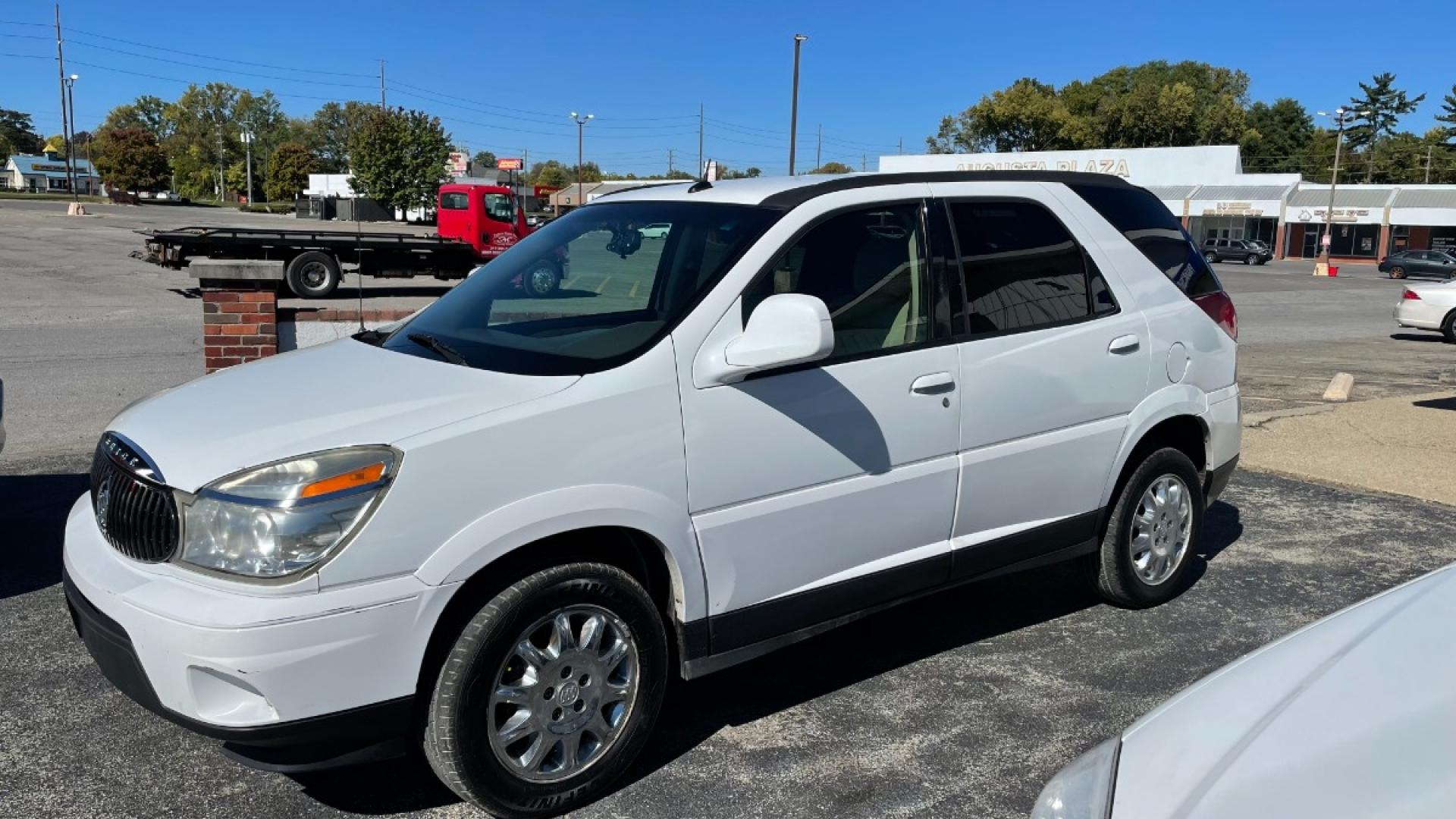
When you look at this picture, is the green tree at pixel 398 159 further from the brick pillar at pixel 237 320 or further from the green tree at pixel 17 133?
the green tree at pixel 17 133

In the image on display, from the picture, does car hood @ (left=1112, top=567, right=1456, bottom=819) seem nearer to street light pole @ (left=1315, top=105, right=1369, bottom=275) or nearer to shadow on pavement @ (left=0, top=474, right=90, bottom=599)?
shadow on pavement @ (left=0, top=474, right=90, bottom=599)

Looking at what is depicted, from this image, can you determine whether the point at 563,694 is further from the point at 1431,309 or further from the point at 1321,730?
the point at 1431,309

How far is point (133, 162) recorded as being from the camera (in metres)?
95.9

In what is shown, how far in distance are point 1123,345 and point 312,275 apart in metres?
18.9

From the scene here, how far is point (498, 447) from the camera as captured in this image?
9.73 feet

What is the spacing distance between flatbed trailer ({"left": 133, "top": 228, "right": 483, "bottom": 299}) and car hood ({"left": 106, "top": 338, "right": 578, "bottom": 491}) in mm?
16698

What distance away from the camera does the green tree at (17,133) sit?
152 m

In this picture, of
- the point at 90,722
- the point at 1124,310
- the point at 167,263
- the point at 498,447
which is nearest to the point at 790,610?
the point at 498,447

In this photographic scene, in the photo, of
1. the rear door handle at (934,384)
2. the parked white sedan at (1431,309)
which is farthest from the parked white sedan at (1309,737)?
the parked white sedan at (1431,309)

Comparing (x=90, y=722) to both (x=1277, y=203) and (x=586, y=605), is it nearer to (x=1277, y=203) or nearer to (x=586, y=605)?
(x=586, y=605)

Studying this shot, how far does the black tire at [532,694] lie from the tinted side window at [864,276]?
102 cm

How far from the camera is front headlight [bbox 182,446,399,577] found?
275 cm

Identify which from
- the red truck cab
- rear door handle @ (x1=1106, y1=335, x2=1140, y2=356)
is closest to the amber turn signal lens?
rear door handle @ (x1=1106, y1=335, x2=1140, y2=356)

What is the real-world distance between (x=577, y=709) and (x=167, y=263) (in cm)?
1997
